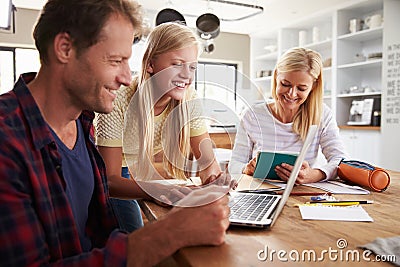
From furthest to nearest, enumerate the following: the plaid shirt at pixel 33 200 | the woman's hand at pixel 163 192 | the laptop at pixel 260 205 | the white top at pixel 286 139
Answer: the white top at pixel 286 139
the woman's hand at pixel 163 192
the laptop at pixel 260 205
the plaid shirt at pixel 33 200

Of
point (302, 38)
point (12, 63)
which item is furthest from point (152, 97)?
point (12, 63)

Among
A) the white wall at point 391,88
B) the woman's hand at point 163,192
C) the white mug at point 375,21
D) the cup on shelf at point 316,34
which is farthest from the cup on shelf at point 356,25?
the woman's hand at point 163,192

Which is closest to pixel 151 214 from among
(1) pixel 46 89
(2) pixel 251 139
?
(1) pixel 46 89

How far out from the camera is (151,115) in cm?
118

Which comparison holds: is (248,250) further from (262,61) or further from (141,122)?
(262,61)

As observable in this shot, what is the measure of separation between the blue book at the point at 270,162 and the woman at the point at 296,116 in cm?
15

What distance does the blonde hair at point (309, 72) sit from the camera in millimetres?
→ 1640

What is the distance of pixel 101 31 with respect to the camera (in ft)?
2.54

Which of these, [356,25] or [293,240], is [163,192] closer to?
[293,240]

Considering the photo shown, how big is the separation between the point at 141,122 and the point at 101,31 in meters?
0.44

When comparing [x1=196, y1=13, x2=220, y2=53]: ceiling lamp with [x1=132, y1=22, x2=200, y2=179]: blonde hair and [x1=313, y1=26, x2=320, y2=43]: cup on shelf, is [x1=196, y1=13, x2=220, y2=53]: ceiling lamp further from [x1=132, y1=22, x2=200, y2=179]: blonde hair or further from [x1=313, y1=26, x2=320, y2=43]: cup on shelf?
[x1=132, y1=22, x2=200, y2=179]: blonde hair

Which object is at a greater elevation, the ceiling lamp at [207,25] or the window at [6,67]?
the ceiling lamp at [207,25]

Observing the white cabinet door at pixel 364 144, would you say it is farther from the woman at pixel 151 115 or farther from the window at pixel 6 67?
the window at pixel 6 67

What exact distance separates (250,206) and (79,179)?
0.44 meters
